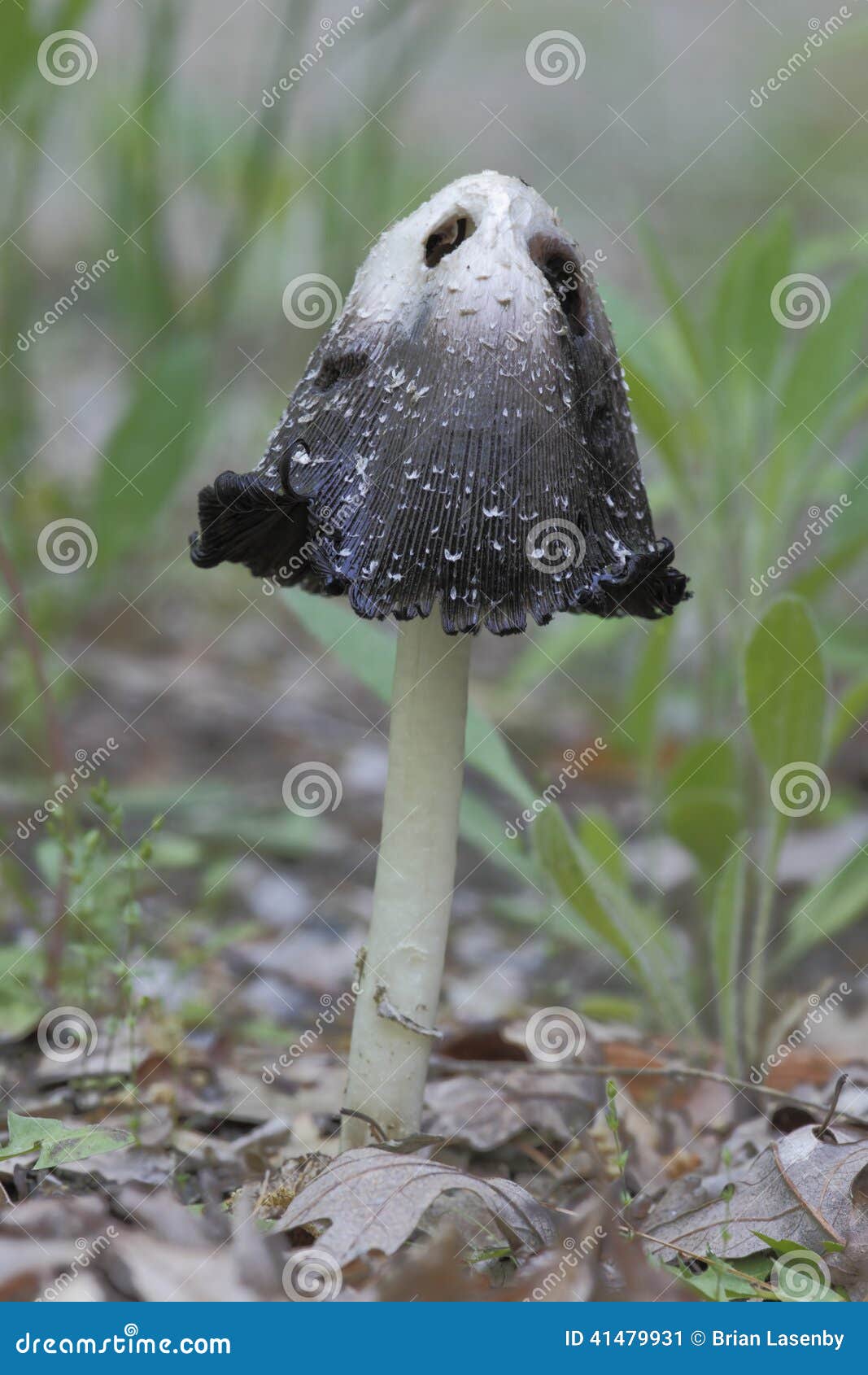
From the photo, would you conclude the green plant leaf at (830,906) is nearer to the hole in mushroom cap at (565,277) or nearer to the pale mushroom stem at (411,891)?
the pale mushroom stem at (411,891)

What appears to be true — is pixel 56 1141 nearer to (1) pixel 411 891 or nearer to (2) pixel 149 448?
(1) pixel 411 891

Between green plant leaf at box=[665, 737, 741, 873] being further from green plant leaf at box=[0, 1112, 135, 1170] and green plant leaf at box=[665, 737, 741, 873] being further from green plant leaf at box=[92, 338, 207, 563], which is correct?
green plant leaf at box=[92, 338, 207, 563]

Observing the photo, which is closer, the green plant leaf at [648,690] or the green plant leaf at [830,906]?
the green plant leaf at [830,906]

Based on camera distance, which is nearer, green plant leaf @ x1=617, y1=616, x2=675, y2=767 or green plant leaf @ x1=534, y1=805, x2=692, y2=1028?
green plant leaf @ x1=534, y1=805, x2=692, y2=1028

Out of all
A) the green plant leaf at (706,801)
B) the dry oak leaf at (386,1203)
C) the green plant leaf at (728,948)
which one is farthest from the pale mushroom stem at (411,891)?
the green plant leaf at (706,801)

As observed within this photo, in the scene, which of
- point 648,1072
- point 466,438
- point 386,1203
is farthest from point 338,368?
point 648,1072

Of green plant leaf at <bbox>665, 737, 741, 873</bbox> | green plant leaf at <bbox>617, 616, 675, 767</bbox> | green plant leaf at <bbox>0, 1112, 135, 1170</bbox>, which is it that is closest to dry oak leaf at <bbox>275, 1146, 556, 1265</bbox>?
green plant leaf at <bbox>0, 1112, 135, 1170</bbox>

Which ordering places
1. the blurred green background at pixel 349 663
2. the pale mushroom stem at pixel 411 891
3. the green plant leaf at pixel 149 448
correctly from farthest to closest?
the green plant leaf at pixel 149 448 < the blurred green background at pixel 349 663 < the pale mushroom stem at pixel 411 891

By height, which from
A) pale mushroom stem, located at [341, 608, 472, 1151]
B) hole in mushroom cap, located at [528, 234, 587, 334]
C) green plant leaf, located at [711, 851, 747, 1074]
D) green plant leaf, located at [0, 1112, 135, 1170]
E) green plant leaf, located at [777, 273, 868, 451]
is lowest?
green plant leaf, located at [0, 1112, 135, 1170]
